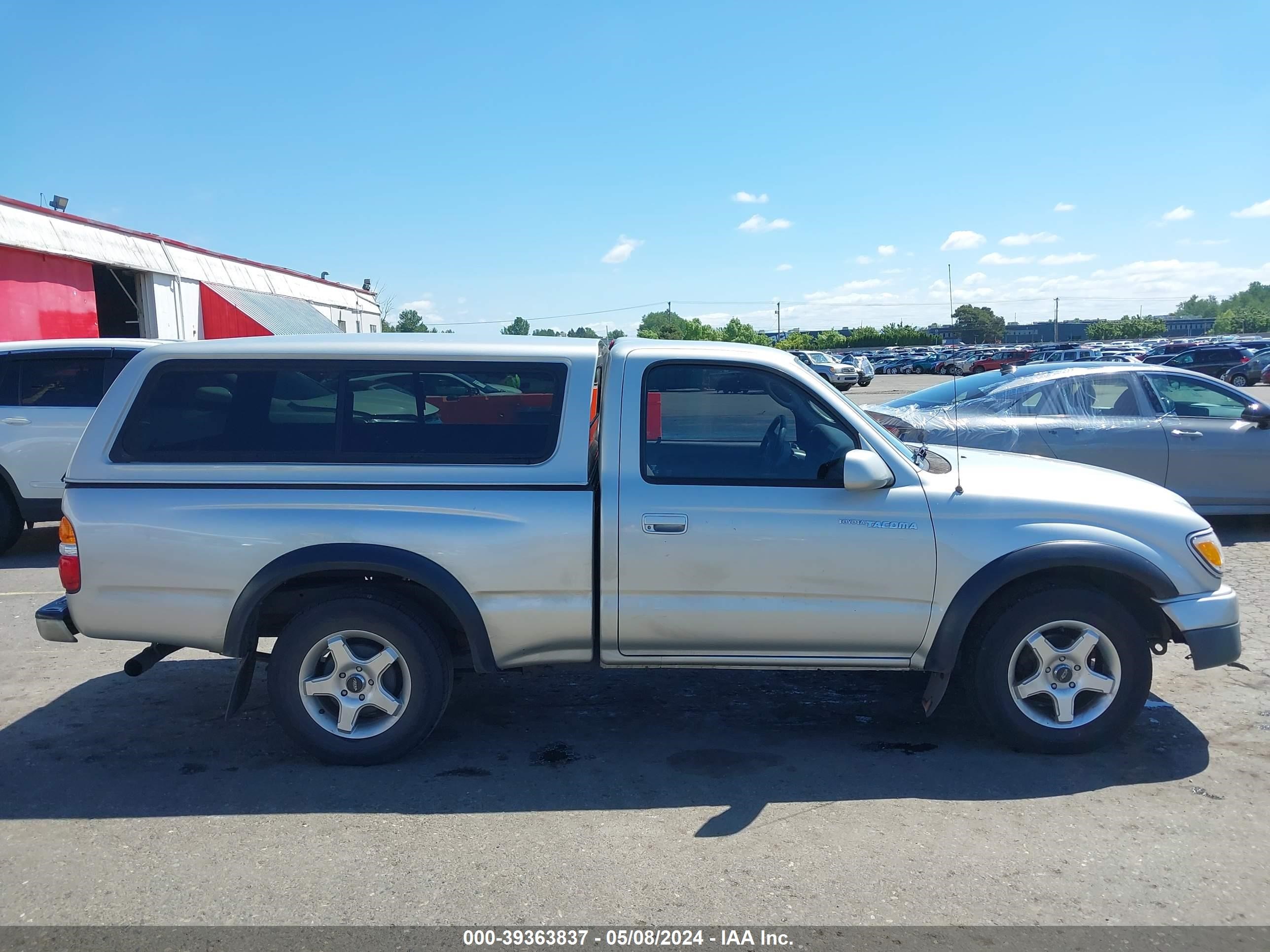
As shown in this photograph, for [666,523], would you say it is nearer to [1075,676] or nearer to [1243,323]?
[1075,676]

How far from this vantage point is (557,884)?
3.44 m

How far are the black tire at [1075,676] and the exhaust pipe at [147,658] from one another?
3.72 m

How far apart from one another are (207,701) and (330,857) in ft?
6.86

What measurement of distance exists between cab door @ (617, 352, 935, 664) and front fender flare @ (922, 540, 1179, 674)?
125mm

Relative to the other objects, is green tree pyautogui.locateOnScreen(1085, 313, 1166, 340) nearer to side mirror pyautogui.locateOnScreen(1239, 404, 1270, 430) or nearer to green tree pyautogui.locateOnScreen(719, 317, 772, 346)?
green tree pyautogui.locateOnScreen(719, 317, 772, 346)

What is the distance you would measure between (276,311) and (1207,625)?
31.1 metres

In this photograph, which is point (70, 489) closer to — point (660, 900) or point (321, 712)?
point (321, 712)

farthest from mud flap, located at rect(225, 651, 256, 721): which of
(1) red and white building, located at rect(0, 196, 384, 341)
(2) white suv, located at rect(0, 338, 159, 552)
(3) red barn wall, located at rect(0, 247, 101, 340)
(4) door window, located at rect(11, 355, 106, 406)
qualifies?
(3) red barn wall, located at rect(0, 247, 101, 340)

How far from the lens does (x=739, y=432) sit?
15.1 ft

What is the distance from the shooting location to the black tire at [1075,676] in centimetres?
438

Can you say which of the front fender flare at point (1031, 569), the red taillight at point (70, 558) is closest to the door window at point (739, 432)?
the front fender flare at point (1031, 569)

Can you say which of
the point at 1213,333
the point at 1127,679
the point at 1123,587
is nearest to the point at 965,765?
the point at 1127,679

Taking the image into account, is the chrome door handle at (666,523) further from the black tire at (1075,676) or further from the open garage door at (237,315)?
the open garage door at (237,315)

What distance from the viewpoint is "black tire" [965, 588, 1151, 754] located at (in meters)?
4.38
